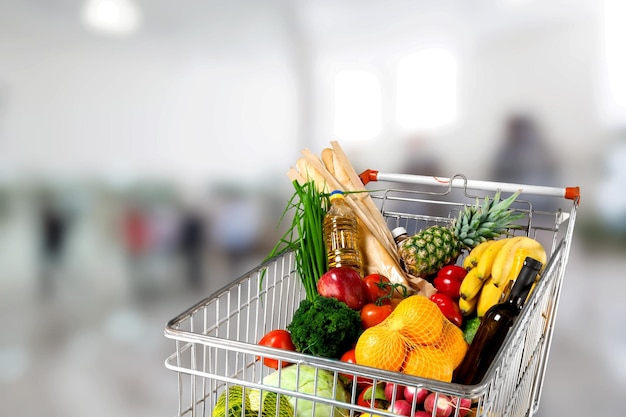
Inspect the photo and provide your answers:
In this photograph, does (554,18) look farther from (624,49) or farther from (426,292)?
(426,292)

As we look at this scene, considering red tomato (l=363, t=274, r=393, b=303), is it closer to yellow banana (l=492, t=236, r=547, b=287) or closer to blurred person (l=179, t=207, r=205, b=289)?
yellow banana (l=492, t=236, r=547, b=287)

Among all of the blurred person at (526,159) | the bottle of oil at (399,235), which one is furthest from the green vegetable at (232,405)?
the blurred person at (526,159)

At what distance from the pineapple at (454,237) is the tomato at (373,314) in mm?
439

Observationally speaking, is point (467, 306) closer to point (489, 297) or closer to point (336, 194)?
point (489, 297)

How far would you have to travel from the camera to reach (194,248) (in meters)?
3.49

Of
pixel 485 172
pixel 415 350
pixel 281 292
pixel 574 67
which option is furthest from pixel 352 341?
pixel 574 67

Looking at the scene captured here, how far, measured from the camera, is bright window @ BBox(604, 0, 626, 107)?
2.70 meters

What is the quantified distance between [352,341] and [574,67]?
5.60ft

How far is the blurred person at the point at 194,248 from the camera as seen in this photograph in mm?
3455

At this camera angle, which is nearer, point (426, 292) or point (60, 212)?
point (426, 292)

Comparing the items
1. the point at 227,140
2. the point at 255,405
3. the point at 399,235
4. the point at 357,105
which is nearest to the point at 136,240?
the point at 227,140

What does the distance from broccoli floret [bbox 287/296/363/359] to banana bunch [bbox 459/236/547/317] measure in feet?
1.54

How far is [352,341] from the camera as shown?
1600mm

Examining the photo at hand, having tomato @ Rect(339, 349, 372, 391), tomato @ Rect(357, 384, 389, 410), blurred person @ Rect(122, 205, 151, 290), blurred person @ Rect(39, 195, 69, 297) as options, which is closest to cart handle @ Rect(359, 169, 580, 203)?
tomato @ Rect(339, 349, 372, 391)
